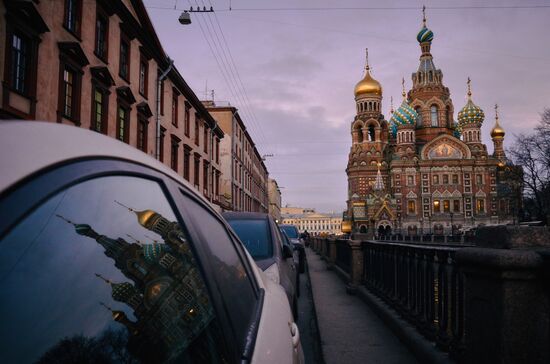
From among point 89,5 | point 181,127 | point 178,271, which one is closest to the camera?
point 178,271

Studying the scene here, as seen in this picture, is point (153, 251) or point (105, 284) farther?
point (153, 251)

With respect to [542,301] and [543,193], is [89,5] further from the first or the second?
[543,193]

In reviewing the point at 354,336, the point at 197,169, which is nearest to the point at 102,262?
the point at 354,336

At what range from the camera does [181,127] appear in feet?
87.2

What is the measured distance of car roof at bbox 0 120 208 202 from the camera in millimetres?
840

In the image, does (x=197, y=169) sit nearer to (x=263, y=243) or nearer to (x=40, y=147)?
(x=263, y=243)

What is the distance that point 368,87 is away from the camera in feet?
308

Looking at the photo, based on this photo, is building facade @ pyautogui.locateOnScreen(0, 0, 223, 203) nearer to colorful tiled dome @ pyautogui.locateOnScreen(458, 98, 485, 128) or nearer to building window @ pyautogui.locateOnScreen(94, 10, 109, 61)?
building window @ pyautogui.locateOnScreen(94, 10, 109, 61)

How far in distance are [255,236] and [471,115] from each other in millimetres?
91387

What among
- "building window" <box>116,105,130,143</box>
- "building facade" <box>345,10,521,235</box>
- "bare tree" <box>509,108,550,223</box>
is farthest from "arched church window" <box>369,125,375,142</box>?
"building window" <box>116,105,130,143</box>

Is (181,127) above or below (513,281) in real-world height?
above

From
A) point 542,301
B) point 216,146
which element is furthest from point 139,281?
point 216,146

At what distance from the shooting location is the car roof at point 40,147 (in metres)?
0.84

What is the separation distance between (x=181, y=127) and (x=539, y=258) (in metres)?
25.1
